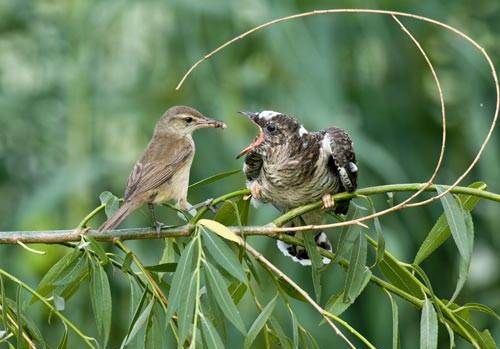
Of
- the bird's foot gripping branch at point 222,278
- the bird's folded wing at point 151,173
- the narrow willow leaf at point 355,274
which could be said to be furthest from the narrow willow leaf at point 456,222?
the bird's folded wing at point 151,173

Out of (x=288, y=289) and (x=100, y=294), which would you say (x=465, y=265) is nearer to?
(x=288, y=289)

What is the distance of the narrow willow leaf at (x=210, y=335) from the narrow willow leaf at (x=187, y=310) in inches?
1.3

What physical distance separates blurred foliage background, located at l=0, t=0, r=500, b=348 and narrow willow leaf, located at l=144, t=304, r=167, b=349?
344 cm

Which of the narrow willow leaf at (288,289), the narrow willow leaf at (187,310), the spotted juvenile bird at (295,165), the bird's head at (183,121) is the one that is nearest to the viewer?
the narrow willow leaf at (187,310)

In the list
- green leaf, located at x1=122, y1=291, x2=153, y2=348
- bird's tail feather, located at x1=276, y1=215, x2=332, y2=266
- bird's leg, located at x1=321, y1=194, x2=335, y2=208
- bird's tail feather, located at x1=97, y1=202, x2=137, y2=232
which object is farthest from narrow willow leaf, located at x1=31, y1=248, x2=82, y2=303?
bird's tail feather, located at x1=276, y1=215, x2=332, y2=266

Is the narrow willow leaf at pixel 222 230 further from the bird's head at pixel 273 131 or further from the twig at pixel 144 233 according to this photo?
the bird's head at pixel 273 131

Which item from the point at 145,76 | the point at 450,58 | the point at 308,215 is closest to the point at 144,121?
the point at 145,76

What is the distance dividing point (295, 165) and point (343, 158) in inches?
9.3

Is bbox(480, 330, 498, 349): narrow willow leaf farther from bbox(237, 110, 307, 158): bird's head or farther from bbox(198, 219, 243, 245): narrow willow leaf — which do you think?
bbox(237, 110, 307, 158): bird's head

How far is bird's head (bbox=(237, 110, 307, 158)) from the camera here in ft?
14.1

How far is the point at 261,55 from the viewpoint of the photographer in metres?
8.73

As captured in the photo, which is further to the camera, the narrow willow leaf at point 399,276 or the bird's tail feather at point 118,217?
the bird's tail feather at point 118,217

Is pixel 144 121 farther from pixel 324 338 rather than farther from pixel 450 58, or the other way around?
pixel 450 58

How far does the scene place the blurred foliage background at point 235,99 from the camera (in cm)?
773
